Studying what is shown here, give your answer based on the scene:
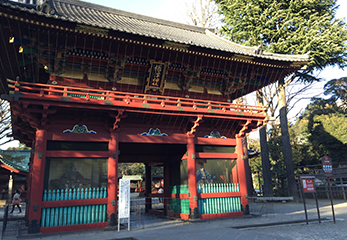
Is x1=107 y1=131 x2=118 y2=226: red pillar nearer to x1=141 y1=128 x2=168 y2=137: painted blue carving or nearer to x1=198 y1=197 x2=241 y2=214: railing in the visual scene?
x1=141 y1=128 x2=168 y2=137: painted blue carving

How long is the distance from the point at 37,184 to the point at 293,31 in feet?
74.5

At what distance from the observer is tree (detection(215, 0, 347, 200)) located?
2097cm

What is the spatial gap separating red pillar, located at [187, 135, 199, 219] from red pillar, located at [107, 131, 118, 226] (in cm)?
361

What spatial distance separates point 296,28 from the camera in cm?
2206

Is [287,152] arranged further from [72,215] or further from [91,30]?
[91,30]

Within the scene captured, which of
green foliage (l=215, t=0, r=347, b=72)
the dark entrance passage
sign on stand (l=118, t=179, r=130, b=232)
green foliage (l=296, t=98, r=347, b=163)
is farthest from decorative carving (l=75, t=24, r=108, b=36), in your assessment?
green foliage (l=296, t=98, r=347, b=163)

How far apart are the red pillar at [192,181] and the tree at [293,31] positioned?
13.3 metres

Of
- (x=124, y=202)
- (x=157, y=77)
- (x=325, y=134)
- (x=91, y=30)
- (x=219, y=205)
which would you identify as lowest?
(x=219, y=205)

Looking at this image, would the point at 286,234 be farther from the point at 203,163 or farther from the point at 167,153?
the point at 167,153

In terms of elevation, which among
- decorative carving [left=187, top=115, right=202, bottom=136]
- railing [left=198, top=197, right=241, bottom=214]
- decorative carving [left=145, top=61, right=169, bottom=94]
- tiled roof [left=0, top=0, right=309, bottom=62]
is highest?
tiled roof [left=0, top=0, right=309, bottom=62]

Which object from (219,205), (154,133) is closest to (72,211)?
(154,133)

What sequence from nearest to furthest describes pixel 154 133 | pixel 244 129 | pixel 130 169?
pixel 154 133, pixel 244 129, pixel 130 169

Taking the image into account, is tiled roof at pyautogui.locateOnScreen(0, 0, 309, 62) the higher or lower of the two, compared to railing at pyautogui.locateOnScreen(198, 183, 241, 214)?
higher

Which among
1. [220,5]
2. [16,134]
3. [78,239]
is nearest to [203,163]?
[78,239]
